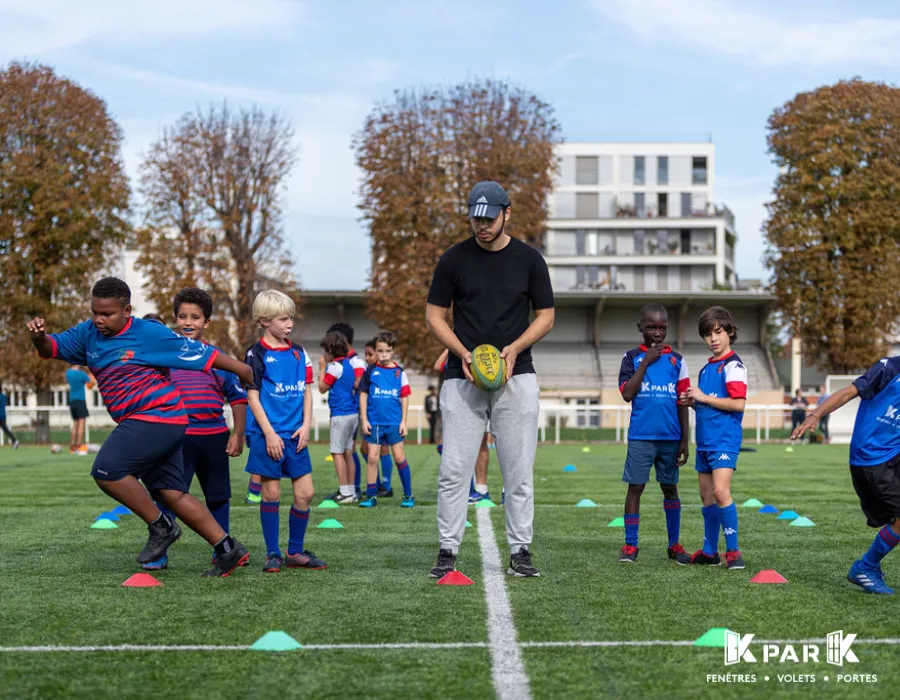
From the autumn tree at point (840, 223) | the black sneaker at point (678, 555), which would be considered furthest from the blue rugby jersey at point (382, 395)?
the autumn tree at point (840, 223)

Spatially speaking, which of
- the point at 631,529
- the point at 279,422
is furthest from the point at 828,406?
the point at 279,422

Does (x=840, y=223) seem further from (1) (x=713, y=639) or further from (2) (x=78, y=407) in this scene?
(1) (x=713, y=639)

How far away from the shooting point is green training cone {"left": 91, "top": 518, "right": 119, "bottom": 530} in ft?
31.5

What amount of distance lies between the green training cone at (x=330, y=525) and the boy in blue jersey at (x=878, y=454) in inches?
174

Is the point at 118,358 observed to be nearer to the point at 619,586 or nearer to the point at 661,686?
the point at 619,586

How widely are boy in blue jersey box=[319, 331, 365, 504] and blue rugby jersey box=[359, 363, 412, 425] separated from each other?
0.16 metres

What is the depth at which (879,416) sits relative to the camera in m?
6.34

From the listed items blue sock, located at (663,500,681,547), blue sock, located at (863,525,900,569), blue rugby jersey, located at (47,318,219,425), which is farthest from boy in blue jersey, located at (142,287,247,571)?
blue sock, located at (863,525,900,569)

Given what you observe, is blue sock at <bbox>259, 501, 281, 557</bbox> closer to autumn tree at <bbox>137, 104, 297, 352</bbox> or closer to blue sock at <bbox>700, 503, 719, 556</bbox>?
blue sock at <bbox>700, 503, 719, 556</bbox>

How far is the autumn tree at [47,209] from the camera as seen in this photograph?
31.2m

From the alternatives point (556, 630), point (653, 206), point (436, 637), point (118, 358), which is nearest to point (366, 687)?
point (436, 637)

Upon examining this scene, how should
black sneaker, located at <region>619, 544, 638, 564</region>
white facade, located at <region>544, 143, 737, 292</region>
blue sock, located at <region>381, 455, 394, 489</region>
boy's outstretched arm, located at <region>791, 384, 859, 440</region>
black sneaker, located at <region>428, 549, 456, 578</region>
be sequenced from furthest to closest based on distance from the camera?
1. white facade, located at <region>544, 143, 737, 292</region>
2. blue sock, located at <region>381, 455, 394, 489</region>
3. black sneaker, located at <region>619, 544, 638, 564</region>
4. black sneaker, located at <region>428, 549, 456, 578</region>
5. boy's outstretched arm, located at <region>791, 384, 859, 440</region>

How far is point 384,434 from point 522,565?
570 centimetres

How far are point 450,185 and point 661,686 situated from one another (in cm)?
3091
